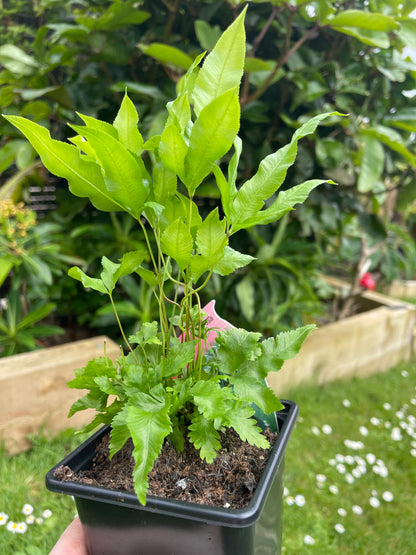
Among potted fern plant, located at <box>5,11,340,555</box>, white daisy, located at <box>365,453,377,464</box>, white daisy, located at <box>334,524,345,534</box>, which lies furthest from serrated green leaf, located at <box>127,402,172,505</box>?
white daisy, located at <box>365,453,377,464</box>

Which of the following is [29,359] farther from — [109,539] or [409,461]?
[409,461]

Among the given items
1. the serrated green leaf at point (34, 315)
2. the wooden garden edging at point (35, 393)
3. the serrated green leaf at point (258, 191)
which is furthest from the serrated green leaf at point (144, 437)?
the serrated green leaf at point (34, 315)

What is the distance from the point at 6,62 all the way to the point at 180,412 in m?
1.39

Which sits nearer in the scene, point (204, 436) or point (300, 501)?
point (204, 436)

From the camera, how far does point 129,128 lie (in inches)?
18.9

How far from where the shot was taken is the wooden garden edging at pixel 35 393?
133 centimetres

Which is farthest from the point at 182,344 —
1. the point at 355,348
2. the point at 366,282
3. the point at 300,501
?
the point at 366,282

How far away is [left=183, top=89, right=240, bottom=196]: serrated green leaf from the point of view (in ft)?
1.29

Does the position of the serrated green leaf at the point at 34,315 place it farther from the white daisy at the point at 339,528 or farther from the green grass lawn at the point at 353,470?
the white daisy at the point at 339,528

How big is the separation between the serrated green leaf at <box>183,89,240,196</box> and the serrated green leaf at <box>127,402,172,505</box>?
23cm

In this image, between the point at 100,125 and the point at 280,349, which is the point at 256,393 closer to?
the point at 280,349

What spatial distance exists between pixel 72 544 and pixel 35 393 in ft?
2.88

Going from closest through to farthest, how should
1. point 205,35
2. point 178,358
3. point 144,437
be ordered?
point 144,437 < point 178,358 < point 205,35

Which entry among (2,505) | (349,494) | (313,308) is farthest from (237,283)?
(2,505)
